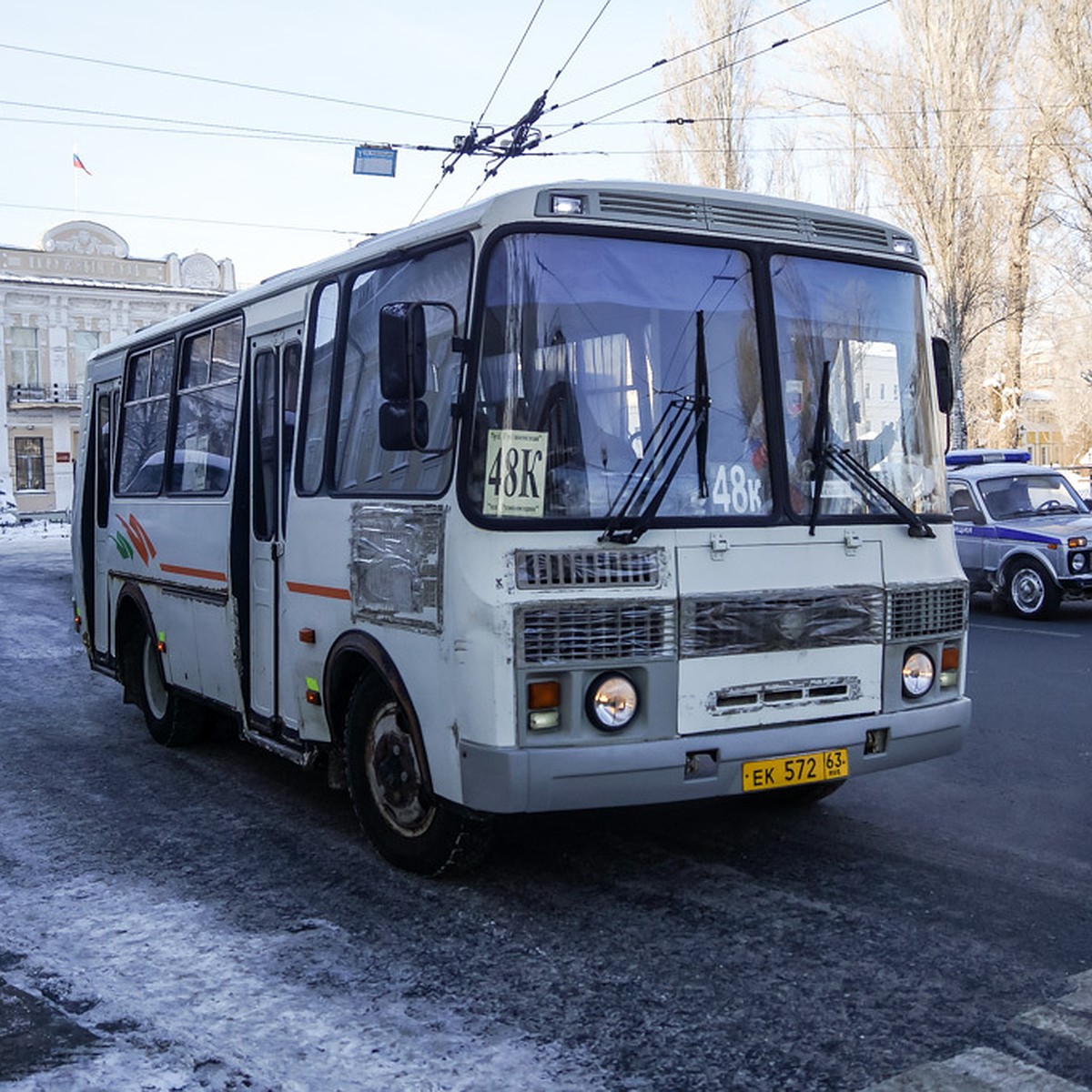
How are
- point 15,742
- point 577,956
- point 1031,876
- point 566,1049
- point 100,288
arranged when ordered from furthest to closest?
point 100,288, point 15,742, point 1031,876, point 577,956, point 566,1049

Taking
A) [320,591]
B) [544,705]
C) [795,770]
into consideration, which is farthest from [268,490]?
[795,770]

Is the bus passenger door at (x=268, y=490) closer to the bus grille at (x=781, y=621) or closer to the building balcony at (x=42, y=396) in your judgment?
the bus grille at (x=781, y=621)

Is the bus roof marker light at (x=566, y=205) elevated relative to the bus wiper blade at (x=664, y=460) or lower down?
elevated

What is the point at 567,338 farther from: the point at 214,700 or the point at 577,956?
the point at 214,700

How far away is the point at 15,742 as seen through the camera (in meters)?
8.93

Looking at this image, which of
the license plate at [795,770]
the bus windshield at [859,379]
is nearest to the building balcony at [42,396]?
the bus windshield at [859,379]

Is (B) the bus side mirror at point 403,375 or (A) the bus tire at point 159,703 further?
(A) the bus tire at point 159,703

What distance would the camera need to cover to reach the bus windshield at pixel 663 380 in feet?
17.0

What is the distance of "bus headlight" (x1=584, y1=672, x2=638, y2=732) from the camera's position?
16.7 ft

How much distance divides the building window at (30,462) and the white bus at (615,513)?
53.0m

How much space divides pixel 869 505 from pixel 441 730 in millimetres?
2050

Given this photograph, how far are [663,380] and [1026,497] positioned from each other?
41.3ft

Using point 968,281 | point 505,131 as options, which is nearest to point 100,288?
point 968,281

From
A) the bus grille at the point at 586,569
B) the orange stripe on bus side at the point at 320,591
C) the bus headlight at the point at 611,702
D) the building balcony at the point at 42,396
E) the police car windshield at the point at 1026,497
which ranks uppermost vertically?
the building balcony at the point at 42,396
